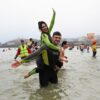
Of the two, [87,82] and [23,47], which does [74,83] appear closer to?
[87,82]

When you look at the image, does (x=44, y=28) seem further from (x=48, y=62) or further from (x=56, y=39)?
(x=48, y=62)

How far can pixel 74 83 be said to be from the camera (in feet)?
34.5

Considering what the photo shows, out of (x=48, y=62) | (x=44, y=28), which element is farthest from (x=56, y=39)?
(x=48, y=62)

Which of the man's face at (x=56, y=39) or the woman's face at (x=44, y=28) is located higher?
the woman's face at (x=44, y=28)

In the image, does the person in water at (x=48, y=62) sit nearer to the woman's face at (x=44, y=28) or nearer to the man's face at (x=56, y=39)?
the man's face at (x=56, y=39)

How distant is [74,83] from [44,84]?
1.43 metres

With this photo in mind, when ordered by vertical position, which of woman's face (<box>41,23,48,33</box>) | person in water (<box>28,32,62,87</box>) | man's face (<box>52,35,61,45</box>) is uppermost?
woman's face (<box>41,23,48,33</box>)

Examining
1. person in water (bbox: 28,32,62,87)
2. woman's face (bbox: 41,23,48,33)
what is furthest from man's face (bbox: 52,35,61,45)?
woman's face (bbox: 41,23,48,33)

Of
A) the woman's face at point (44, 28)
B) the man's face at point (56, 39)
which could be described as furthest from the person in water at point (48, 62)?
the woman's face at point (44, 28)

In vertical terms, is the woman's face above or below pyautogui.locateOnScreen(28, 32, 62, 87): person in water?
above

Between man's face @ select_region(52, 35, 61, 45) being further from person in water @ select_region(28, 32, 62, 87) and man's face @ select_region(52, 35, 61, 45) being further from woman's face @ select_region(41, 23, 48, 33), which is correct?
woman's face @ select_region(41, 23, 48, 33)

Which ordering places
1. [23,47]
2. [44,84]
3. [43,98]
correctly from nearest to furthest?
[43,98], [44,84], [23,47]

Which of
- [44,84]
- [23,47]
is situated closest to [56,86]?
[44,84]

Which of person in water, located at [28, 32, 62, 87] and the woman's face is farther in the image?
the woman's face
